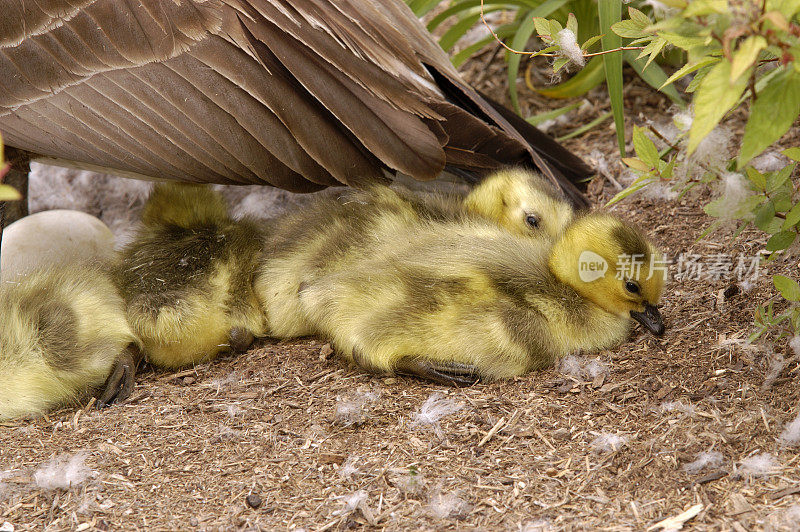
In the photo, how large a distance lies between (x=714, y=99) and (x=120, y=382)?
5.75ft

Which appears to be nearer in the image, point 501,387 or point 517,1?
point 501,387

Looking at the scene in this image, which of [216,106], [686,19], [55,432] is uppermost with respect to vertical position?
[686,19]

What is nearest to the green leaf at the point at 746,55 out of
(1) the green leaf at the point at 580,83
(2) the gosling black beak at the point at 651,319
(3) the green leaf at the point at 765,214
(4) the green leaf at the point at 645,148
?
(4) the green leaf at the point at 645,148

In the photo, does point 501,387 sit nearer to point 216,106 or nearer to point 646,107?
point 216,106

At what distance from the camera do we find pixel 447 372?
2207 mm

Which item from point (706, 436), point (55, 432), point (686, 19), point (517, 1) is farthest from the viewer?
point (517, 1)

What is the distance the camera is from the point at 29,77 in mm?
2219

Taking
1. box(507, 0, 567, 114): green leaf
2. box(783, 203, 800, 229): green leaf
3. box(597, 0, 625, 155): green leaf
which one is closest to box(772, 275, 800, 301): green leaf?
box(783, 203, 800, 229): green leaf

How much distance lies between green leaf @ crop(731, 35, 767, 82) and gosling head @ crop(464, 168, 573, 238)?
108 cm

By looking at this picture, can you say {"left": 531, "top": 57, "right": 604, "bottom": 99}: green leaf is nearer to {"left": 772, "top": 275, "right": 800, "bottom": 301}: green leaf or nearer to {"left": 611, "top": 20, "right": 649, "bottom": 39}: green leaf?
{"left": 611, "top": 20, "right": 649, "bottom": 39}: green leaf

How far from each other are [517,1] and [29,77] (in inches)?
83.6

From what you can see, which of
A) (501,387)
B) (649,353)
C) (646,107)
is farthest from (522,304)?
(646,107)

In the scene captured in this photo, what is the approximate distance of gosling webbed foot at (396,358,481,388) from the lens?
2.20m

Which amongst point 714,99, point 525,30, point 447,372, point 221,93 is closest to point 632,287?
point 447,372
